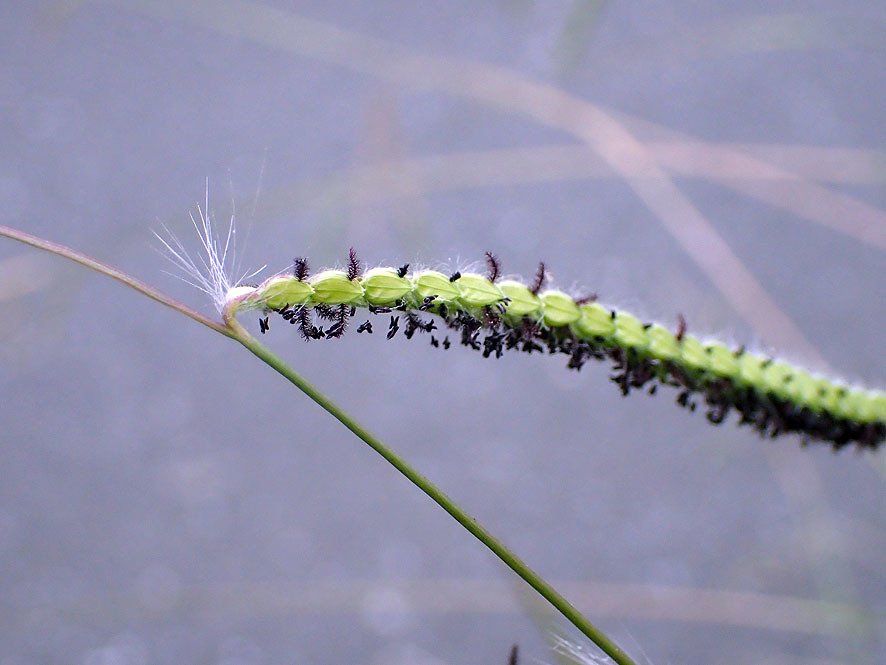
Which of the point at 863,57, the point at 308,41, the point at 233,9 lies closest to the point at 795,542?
the point at 863,57

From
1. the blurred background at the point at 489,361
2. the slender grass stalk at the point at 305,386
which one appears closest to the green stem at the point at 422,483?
the slender grass stalk at the point at 305,386

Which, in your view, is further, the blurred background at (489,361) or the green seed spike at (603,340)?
the blurred background at (489,361)

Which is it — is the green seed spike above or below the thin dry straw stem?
above

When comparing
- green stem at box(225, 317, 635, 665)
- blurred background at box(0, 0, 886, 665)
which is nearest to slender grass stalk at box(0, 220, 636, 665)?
green stem at box(225, 317, 635, 665)

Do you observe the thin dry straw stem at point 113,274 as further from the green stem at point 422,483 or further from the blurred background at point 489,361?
the blurred background at point 489,361

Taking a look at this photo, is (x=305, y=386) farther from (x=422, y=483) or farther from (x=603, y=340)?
(x=603, y=340)

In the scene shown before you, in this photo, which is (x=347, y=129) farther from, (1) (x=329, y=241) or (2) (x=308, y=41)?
(1) (x=329, y=241)

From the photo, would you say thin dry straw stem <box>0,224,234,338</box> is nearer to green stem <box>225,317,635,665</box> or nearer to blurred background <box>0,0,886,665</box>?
green stem <box>225,317,635,665</box>
